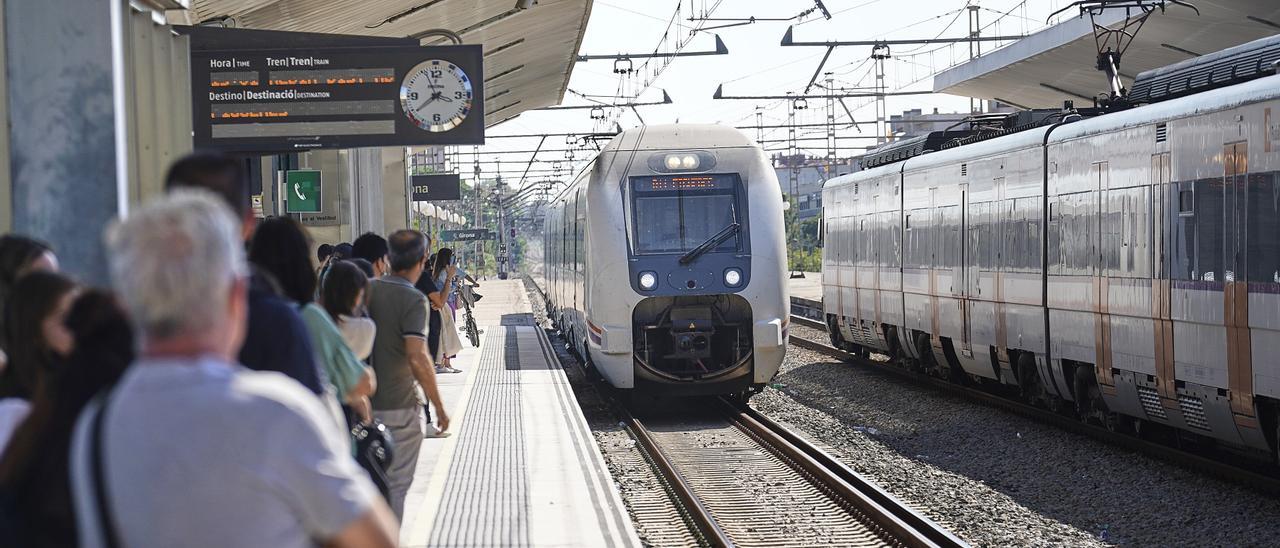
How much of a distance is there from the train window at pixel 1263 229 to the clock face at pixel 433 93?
5.90 meters

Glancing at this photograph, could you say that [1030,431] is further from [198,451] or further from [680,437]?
[198,451]

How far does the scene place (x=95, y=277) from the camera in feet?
21.0

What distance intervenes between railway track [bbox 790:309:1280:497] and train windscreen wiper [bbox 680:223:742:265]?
3.70 m

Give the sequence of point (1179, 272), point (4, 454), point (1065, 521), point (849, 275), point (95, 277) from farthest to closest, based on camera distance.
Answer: point (849, 275) < point (1179, 272) < point (1065, 521) < point (95, 277) < point (4, 454)

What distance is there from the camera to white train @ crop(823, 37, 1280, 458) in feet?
34.4

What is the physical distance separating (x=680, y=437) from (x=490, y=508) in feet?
22.1

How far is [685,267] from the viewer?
16484 mm

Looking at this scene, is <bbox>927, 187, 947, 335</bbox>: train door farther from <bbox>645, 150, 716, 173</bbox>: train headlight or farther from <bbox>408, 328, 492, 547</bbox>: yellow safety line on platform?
<bbox>408, 328, 492, 547</bbox>: yellow safety line on platform

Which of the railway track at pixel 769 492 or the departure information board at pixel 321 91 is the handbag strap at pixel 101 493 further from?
the departure information board at pixel 321 91

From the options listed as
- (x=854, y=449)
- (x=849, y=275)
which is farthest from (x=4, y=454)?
(x=849, y=275)

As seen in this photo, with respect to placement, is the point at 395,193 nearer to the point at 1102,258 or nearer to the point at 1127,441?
the point at 1102,258

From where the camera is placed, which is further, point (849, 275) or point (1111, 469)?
point (849, 275)

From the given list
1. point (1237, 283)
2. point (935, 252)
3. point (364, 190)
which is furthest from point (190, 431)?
point (364, 190)

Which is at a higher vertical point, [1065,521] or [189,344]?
[189,344]
